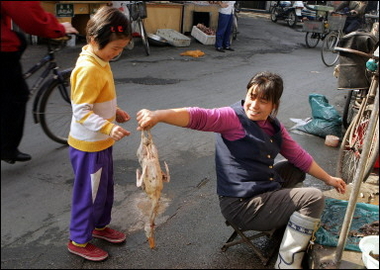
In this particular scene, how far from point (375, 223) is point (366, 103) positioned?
118cm

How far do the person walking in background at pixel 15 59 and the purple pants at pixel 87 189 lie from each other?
0.71 m

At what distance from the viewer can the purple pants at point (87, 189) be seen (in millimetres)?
2236

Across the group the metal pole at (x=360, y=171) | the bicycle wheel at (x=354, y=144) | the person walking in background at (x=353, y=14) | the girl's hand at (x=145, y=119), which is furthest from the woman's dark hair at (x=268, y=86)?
the person walking in background at (x=353, y=14)

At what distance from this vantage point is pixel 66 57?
6523mm

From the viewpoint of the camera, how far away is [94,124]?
2.04m

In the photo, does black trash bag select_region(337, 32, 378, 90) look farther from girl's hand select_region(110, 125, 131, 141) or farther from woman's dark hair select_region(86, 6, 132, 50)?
girl's hand select_region(110, 125, 131, 141)

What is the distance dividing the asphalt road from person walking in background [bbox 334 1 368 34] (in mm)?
4149

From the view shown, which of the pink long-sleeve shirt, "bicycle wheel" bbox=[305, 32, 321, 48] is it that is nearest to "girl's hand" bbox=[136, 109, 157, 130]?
the pink long-sleeve shirt

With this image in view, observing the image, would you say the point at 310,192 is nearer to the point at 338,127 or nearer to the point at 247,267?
the point at 247,267

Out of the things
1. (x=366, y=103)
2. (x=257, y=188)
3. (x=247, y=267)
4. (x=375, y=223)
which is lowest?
(x=247, y=267)

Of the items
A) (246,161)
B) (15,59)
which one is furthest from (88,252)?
(15,59)

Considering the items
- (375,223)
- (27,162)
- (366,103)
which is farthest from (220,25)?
(27,162)

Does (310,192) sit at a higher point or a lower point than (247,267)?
higher

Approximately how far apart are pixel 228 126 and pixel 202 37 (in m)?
9.26
